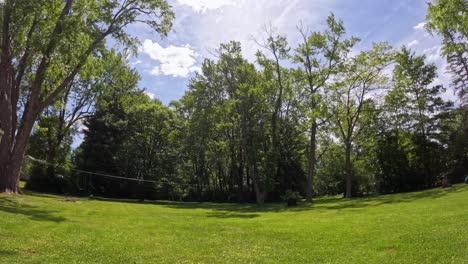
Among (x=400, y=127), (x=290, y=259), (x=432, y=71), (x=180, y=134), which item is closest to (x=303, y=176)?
(x=400, y=127)

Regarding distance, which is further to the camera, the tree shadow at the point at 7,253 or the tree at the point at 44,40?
the tree at the point at 44,40

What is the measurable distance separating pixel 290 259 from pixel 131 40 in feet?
63.3

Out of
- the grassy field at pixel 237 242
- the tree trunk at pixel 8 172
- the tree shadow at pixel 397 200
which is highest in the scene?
the tree trunk at pixel 8 172

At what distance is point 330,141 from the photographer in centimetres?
5091

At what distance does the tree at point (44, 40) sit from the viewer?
65.8ft

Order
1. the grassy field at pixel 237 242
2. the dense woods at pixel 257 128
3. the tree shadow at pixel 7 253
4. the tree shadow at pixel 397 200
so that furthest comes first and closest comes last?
the dense woods at pixel 257 128 < the tree shadow at pixel 397 200 < the grassy field at pixel 237 242 < the tree shadow at pixel 7 253

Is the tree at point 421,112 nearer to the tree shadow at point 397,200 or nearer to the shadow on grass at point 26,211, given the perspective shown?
the tree shadow at point 397,200

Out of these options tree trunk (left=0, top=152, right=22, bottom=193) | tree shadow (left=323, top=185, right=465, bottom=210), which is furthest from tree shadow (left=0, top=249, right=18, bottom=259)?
tree shadow (left=323, top=185, right=465, bottom=210)

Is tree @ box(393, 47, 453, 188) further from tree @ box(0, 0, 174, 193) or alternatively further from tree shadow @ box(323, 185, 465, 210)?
tree @ box(0, 0, 174, 193)

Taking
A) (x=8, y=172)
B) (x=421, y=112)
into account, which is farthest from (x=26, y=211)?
(x=421, y=112)

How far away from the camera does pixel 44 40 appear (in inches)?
827

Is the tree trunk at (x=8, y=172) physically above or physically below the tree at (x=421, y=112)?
below

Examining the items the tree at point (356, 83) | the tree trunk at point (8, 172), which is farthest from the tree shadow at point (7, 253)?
the tree at point (356, 83)

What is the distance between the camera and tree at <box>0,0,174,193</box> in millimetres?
20047
